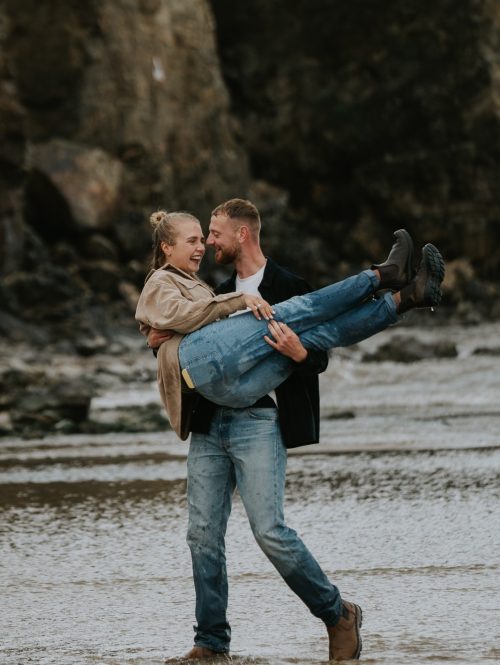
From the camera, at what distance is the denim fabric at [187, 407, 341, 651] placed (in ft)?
18.4

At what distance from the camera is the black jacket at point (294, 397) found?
5.70m

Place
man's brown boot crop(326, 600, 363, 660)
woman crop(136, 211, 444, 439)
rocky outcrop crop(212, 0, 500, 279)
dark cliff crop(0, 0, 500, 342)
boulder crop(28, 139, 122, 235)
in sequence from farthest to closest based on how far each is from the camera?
rocky outcrop crop(212, 0, 500, 279)
dark cliff crop(0, 0, 500, 342)
boulder crop(28, 139, 122, 235)
woman crop(136, 211, 444, 439)
man's brown boot crop(326, 600, 363, 660)

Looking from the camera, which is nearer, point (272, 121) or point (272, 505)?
point (272, 505)

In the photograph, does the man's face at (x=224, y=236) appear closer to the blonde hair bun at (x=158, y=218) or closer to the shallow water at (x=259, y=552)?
the blonde hair bun at (x=158, y=218)

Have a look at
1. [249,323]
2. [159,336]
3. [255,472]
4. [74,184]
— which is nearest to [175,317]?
[159,336]

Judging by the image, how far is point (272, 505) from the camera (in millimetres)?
5621

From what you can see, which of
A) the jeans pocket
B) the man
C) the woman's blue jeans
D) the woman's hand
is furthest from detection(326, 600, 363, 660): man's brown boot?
the woman's hand

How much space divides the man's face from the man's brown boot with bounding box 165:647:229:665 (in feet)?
5.06

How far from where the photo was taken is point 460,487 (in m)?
9.88

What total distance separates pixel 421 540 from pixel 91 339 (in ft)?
83.1

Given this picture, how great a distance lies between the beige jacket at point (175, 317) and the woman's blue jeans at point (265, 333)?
0.05 metres

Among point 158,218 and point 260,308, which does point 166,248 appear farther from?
point 260,308

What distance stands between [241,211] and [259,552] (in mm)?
2644

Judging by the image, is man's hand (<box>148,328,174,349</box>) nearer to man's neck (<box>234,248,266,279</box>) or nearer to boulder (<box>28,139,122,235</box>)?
Answer: man's neck (<box>234,248,266,279</box>)
